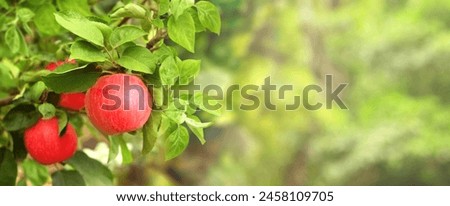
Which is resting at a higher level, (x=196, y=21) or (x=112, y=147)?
(x=196, y=21)

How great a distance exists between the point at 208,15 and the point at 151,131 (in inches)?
3.6

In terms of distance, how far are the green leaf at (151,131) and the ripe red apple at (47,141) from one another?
87 millimetres

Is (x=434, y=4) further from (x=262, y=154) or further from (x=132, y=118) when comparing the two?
(x=132, y=118)

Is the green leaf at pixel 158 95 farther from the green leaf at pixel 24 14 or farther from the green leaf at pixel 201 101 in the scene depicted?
the green leaf at pixel 24 14

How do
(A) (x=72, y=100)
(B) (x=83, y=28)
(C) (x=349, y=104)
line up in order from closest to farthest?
(B) (x=83, y=28) → (A) (x=72, y=100) → (C) (x=349, y=104)

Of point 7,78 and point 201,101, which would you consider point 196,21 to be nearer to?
point 201,101

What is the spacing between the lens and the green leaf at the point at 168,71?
0.54m

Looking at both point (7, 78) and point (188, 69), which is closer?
point (188, 69)

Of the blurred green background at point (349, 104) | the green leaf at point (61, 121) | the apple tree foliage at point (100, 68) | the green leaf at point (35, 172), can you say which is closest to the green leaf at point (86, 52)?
the apple tree foliage at point (100, 68)

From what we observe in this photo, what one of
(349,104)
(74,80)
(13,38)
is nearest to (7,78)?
(13,38)

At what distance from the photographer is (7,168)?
675 mm

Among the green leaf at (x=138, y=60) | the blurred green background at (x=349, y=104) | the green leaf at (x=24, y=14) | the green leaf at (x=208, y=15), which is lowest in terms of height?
the blurred green background at (x=349, y=104)
